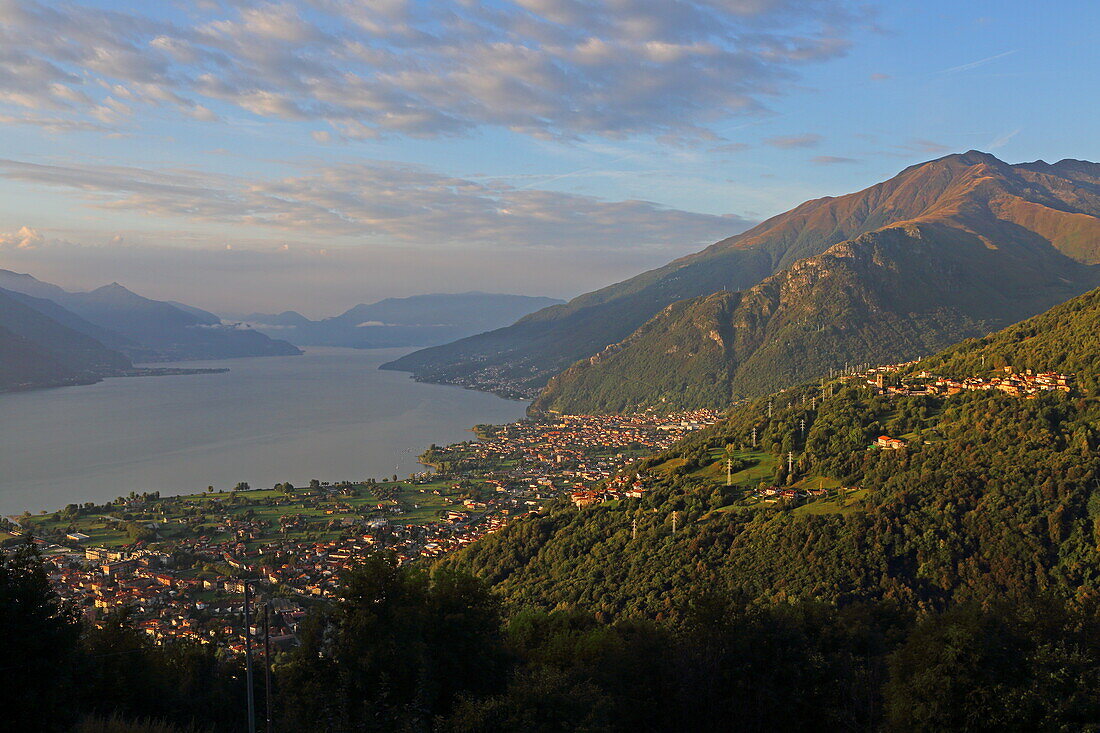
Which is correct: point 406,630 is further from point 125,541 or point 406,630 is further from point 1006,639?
point 125,541

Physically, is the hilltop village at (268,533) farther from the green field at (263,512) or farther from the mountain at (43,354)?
the mountain at (43,354)

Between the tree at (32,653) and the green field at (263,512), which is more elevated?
the tree at (32,653)

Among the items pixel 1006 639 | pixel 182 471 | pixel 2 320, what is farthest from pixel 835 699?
pixel 2 320

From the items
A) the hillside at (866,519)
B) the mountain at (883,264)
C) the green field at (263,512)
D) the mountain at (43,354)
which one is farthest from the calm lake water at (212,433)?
the hillside at (866,519)

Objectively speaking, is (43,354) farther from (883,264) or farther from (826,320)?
(883,264)

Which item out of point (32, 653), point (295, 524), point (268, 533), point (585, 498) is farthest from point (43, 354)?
point (32, 653)

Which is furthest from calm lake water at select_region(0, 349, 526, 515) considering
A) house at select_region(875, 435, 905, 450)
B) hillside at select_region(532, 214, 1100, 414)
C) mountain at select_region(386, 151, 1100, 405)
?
house at select_region(875, 435, 905, 450)
